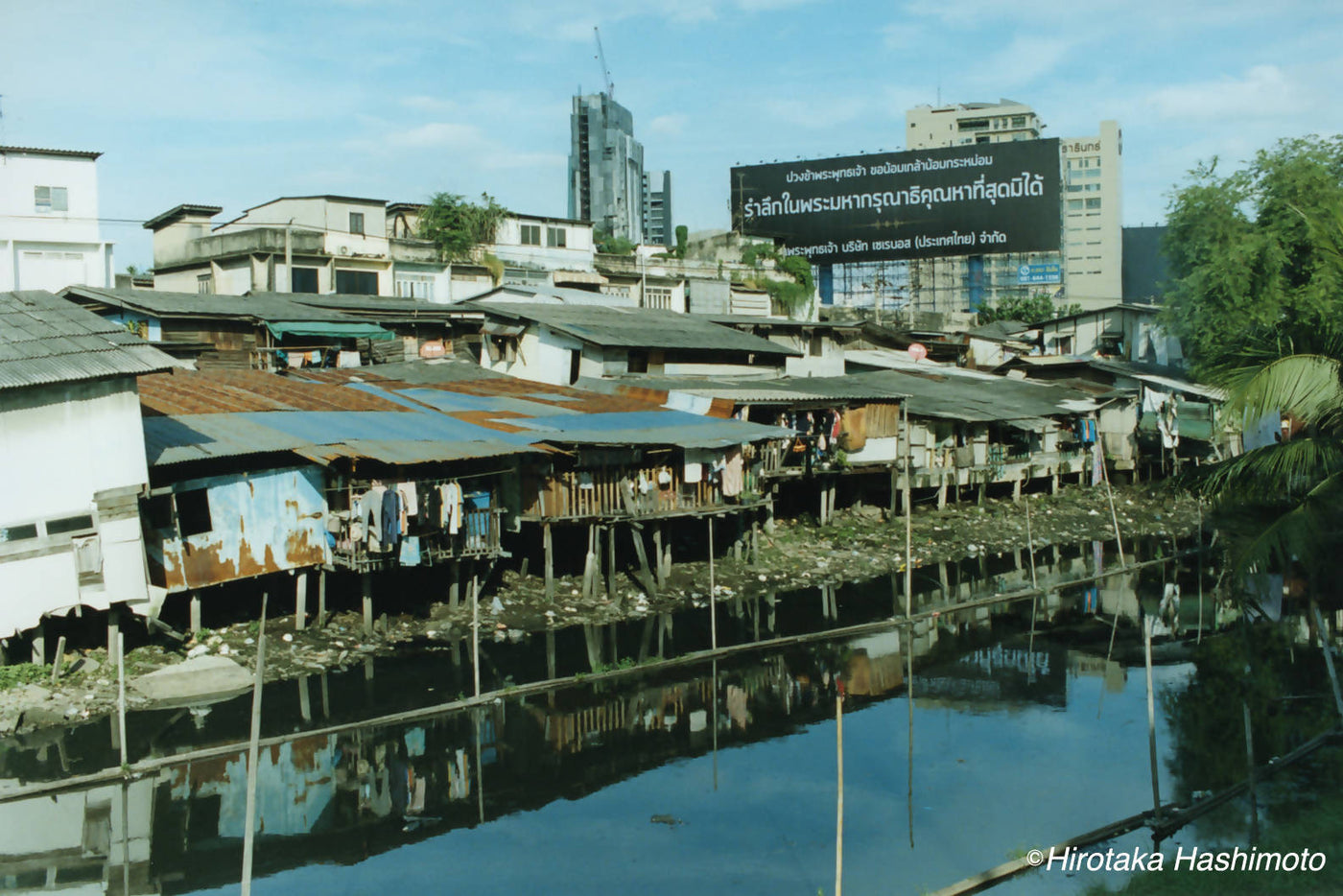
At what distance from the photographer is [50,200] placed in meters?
30.2

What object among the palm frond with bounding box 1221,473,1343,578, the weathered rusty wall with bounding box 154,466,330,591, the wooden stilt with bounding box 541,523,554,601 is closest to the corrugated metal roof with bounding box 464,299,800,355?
the wooden stilt with bounding box 541,523,554,601

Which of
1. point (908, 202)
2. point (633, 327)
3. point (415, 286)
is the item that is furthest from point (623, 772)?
point (908, 202)

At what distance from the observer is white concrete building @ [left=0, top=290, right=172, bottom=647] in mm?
13984

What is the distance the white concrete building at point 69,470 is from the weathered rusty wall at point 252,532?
1233 millimetres

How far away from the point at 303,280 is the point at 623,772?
22.5 m

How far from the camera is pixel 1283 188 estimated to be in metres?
32.8

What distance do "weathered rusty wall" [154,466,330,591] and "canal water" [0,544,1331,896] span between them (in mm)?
2063

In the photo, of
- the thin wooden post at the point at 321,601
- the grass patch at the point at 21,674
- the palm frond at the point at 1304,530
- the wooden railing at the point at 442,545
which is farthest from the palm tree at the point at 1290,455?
the grass patch at the point at 21,674

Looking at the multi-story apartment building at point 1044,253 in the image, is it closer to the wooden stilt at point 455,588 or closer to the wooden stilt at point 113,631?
the wooden stilt at point 455,588

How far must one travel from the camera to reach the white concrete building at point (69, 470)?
1398cm

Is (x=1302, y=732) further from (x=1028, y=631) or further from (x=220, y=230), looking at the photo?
(x=220, y=230)

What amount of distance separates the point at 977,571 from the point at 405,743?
16.0m

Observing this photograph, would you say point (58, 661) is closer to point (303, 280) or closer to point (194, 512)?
point (194, 512)

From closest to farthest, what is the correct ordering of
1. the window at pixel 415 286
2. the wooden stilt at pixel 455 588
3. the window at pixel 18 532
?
the window at pixel 18 532 → the wooden stilt at pixel 455 588 → the window at pixel 415 286
